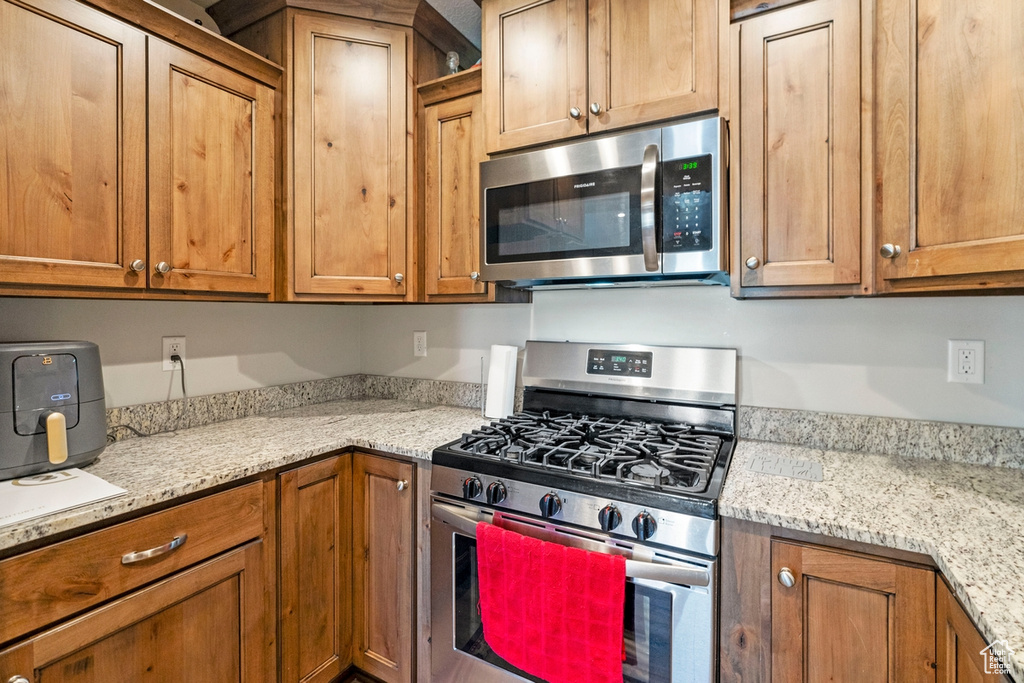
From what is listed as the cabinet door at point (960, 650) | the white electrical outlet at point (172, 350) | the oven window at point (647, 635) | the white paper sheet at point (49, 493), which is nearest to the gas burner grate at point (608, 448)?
the oven window at point (647, 635)

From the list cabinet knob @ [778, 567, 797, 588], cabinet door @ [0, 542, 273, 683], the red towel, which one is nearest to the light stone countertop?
cabinet knob @ [778, 567, 797, 588]

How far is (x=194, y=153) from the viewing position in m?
1.52

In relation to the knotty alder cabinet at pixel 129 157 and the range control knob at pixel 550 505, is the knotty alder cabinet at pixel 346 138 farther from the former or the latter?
the range control knob at pixel 550 505

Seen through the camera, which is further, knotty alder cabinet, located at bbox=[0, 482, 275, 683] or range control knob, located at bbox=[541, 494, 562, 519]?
range control knob, located at bbox=[541, 494, 562, 519]

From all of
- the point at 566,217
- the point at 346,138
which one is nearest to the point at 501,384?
the point at 566,217

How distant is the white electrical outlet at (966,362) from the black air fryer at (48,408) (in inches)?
94.4

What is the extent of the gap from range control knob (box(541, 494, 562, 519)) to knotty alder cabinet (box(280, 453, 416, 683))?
483 mm

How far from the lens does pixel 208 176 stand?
156cm

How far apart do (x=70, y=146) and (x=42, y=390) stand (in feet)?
2.07

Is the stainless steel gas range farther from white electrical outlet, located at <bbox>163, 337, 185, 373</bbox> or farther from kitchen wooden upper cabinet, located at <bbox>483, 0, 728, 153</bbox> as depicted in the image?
white electrical outlet, located at <bbox>163, 337, 185, 373</bbox>

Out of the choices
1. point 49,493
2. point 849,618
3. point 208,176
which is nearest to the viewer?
point 849,618

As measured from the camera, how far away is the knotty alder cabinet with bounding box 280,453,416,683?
1.51 metres

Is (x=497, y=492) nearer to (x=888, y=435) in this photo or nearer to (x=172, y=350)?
(x=888, y=435)

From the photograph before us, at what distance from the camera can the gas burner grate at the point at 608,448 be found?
1.24 meters
